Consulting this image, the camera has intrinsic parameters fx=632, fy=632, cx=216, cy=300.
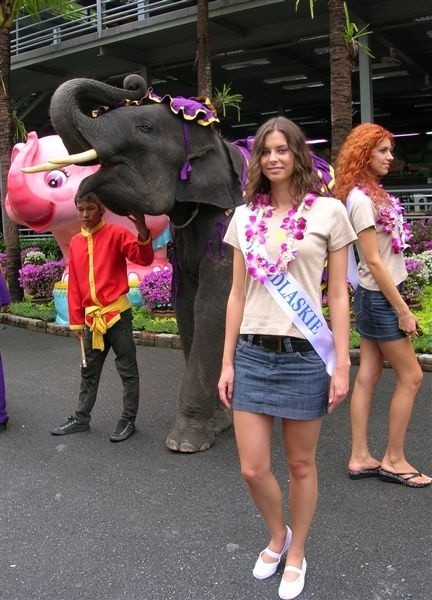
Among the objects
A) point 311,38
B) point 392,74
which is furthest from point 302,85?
point 311,38

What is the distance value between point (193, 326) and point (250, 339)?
77.4 inches

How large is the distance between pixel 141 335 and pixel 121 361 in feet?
9.78

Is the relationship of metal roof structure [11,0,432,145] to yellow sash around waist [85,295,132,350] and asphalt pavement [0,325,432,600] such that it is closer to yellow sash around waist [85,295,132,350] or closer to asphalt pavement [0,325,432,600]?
yellow sash around waist [85,295,132,350]

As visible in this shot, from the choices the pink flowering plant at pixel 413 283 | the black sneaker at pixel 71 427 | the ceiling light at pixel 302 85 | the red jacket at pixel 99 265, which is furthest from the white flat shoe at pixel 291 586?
the ceiling light at pixel 302 85

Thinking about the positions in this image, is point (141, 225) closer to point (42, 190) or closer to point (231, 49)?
point (42, 190)

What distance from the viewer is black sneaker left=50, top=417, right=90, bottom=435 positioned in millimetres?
4422

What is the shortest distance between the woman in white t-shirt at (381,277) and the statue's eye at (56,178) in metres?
4.97

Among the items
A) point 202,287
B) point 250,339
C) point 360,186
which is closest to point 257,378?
point 250,339

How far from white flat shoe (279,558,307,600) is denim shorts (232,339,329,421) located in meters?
0.65

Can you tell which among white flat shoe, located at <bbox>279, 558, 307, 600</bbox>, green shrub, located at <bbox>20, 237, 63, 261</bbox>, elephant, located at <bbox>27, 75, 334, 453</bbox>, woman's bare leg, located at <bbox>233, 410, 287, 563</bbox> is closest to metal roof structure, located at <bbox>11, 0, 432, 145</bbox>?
green shrub, located at <bbox>20, 237, 63, 261</bbox>

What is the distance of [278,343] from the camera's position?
2346mm

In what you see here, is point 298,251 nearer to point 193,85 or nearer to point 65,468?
point 65,468

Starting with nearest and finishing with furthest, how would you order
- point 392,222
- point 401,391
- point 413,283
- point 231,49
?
point 392,222 < point 401,391 < point 413,283 < point 231,49

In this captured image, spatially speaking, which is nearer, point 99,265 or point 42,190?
point 99,265
